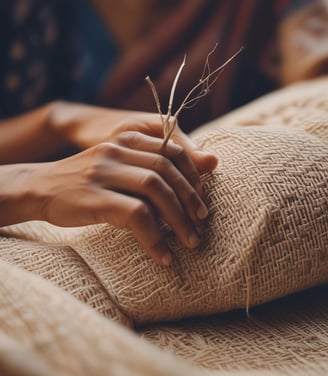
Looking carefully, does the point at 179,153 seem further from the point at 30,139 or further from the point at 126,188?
the point at 30,139

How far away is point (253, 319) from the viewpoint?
0.56 meters

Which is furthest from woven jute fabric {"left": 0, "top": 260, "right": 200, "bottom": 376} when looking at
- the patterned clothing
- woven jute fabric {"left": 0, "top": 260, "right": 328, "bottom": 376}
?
the patterned clothing

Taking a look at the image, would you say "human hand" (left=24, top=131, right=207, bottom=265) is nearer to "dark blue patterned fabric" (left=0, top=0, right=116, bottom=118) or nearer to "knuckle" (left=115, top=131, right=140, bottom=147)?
"knuckle" (left=115, top=131, right=140, bottom=147)

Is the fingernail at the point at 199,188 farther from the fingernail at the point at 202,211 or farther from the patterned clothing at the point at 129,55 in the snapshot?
the patterned clothing at the point at 129,55

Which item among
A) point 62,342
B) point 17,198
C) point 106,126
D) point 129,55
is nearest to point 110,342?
point 62,342

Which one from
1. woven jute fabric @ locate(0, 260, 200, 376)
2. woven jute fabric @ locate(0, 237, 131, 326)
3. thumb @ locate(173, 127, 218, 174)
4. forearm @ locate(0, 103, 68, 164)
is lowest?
forearm @ locate(0, 103, 68, 164)

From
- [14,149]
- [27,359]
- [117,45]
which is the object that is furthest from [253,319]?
[117,45]

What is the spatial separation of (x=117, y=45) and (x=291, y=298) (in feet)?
3.04

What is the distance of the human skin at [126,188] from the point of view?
1.70 feet

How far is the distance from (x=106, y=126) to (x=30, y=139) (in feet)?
0.99

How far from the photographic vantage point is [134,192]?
0.53 metres

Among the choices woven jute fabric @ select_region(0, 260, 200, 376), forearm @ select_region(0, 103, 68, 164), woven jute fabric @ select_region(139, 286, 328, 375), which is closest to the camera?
woven jute fabric @ select_region(0, 260, 200, 376)

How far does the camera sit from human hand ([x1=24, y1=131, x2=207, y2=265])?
1.69ft

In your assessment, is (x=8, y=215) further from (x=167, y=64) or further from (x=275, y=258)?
(x=167, y=64)
